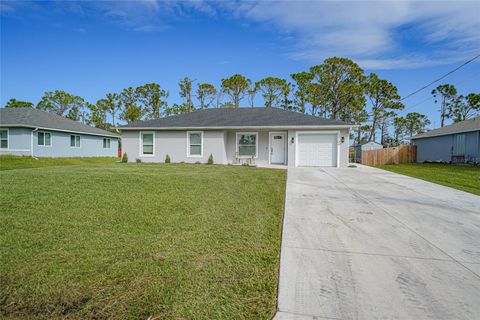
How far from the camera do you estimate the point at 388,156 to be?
70.6ft

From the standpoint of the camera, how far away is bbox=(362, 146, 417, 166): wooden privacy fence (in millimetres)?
21016

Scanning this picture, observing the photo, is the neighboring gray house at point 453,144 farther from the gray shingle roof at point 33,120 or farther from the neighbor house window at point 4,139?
the neighbor house window at point 4,139

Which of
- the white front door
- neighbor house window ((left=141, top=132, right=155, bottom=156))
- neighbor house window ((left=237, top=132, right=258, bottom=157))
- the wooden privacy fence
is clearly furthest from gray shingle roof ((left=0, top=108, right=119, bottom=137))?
the wooden privacy fence

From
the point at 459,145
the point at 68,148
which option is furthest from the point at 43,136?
the point at 459,145

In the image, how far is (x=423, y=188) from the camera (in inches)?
317

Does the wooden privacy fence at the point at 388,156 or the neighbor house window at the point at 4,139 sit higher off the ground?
the neighbor house window at the point at 4,139

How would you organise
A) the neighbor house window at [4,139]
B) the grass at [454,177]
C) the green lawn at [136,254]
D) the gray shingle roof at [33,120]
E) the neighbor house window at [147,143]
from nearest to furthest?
the green lawn at [136,254] < the grass at [454,177] < the neighbor house window at [147,143] < the gray shingle roof at [33,120] < the neighbor house window at [4,139]

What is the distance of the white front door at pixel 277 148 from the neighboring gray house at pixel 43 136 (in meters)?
17.5

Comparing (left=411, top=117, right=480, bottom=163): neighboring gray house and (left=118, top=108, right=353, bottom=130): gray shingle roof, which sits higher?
(left=118, top=108, right=353, bottom=130): gray shingle roof

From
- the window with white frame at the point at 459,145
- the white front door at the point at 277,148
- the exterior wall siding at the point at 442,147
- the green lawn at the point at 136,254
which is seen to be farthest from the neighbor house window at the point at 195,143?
the window with white frame at the point at 459,145

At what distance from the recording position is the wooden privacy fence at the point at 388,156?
21.0 m

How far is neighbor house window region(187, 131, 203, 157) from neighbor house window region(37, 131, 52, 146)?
41.4 ft

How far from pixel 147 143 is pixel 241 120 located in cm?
662

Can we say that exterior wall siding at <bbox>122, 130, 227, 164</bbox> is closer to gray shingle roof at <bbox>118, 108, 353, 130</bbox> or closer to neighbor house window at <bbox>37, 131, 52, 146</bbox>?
gray shingle roof at <bbox>118, 108, 353, 130</bbox>
